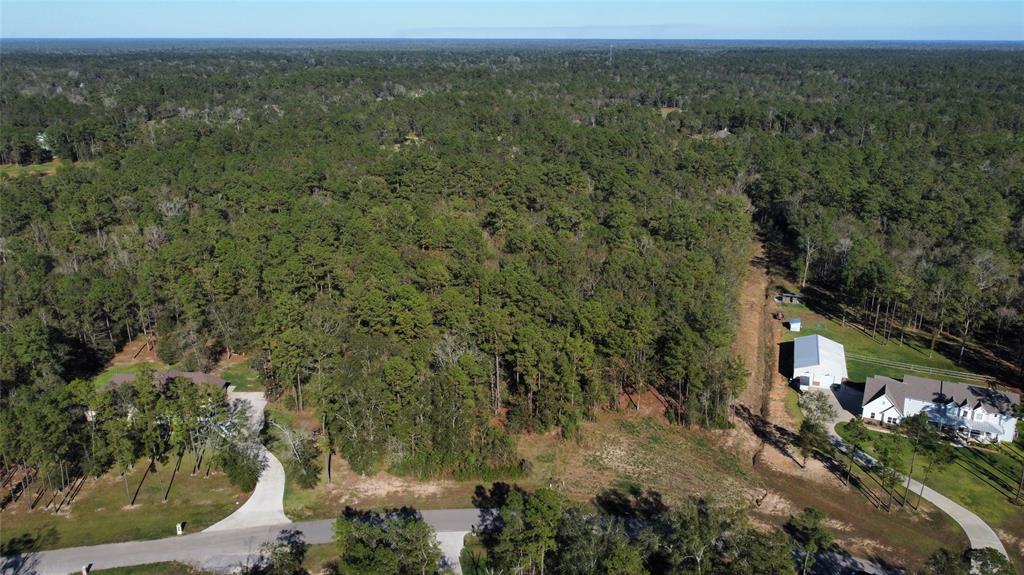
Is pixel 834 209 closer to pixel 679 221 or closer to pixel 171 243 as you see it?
pixel 679 221

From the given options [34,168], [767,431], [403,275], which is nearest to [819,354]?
[767,431]

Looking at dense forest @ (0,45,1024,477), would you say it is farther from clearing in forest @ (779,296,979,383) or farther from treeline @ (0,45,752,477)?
clearing in forest @ (779,296,979,383)

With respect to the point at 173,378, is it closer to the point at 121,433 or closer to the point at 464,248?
the point at 121,433

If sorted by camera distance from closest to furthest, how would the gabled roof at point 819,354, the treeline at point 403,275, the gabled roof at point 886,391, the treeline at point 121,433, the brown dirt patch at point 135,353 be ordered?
the treeline at point 121,433
the treeline at point 403,275
the gabled roof at point 886,391
the gabled roof at point 819,354
the brown dirt patch at point 135,353

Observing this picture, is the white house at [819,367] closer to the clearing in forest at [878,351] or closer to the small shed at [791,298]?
the clearing in forest at [878,351]

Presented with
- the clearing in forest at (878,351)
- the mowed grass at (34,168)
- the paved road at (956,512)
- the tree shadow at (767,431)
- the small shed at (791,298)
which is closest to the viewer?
the paved road at (956,512)

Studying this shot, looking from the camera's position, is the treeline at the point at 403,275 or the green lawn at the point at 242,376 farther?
the green lawn at the point at 242,376

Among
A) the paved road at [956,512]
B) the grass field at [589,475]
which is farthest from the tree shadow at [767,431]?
the grass field at [589,475]
